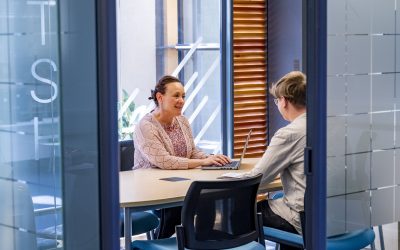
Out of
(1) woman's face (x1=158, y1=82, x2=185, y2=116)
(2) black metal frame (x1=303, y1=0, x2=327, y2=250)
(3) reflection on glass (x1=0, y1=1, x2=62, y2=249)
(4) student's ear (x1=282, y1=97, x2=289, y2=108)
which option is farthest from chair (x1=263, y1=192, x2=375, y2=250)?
(3) reflection on glass (x1=0, y1=1, x2=62, y2=249)

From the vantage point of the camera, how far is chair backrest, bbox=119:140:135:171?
5.40m

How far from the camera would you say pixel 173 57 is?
23.9ft

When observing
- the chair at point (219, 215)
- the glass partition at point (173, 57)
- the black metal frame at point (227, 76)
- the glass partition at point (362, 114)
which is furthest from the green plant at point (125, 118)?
the glass partition at point (362, 114)

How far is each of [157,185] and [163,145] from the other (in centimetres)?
77

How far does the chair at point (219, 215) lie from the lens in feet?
12.8

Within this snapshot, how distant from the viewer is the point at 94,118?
9.14 ft

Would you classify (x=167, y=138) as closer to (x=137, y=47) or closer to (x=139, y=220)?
(x=139, y=220)

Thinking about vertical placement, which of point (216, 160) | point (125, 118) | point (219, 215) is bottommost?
point (219, 215)

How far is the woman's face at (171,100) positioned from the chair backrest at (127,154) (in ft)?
1.30

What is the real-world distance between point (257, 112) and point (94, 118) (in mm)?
5007

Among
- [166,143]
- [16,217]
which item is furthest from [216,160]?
[16,217]

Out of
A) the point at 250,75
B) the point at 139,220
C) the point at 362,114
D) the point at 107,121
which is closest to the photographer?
the point at 107,121

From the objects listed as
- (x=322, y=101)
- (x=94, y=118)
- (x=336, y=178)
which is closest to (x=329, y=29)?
(x=322, y=101)

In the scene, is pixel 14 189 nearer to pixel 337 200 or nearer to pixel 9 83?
pixel 9 83
